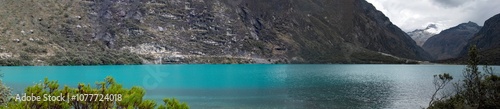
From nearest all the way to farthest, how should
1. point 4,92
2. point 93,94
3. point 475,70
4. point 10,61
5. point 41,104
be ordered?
point 41,104, point 93,94, point 4,92, point 475,70, point 10,61

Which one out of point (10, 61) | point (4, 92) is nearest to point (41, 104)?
point (4, 92)

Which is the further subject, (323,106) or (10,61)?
(10,61)

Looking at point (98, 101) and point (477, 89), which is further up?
point (98, 101)

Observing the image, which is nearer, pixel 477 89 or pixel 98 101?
pixel 98 101

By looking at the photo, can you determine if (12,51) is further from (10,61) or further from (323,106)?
(323,106)

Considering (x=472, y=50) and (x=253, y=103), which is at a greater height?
(x=472, y=50)

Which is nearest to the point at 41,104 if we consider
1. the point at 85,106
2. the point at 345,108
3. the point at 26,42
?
the point at 85,106

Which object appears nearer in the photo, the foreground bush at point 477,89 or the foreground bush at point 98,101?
the foreground bush at point 98,101

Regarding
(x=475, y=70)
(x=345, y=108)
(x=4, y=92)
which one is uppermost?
(x=475, y=70)

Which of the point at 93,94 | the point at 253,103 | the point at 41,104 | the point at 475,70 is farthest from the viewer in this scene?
the point at 253,103

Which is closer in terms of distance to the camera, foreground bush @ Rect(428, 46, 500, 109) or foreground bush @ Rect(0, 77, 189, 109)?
foreground bush @ Rect(0, 77, 189, 109)
